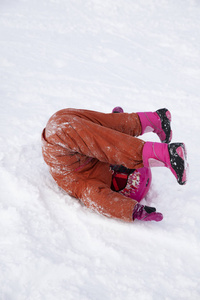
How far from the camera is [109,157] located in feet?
4.76

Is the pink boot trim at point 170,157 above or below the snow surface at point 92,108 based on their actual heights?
above

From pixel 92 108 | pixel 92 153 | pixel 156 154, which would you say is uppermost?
pixel 156 154

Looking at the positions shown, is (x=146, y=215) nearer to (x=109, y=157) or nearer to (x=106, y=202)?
(x=106, y=202)

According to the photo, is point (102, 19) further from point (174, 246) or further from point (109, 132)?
point (174, 246)

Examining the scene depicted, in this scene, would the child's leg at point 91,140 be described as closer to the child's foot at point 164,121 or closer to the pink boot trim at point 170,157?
the pink boot trim at point 170,157

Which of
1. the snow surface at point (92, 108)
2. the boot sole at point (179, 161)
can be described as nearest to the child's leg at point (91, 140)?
the boot sole at point (179, 161)

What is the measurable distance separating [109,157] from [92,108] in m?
1.24

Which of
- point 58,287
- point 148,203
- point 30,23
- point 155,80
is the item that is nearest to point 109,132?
point 148,203

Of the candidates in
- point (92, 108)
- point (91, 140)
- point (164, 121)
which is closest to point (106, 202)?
point (91, 140)

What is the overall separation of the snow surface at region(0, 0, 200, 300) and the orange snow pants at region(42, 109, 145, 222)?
0.33 feet

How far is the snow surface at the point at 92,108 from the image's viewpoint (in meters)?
1.20

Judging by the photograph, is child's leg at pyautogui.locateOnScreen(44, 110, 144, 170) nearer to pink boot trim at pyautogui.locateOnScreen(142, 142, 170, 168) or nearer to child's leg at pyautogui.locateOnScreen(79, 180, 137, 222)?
pink boot trim at pyautogui.locateOnScreen(142, 142, 170, 168)

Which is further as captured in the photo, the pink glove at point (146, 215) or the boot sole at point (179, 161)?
the pink glove at point (146, 215)

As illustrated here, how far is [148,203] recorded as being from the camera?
1741mm
